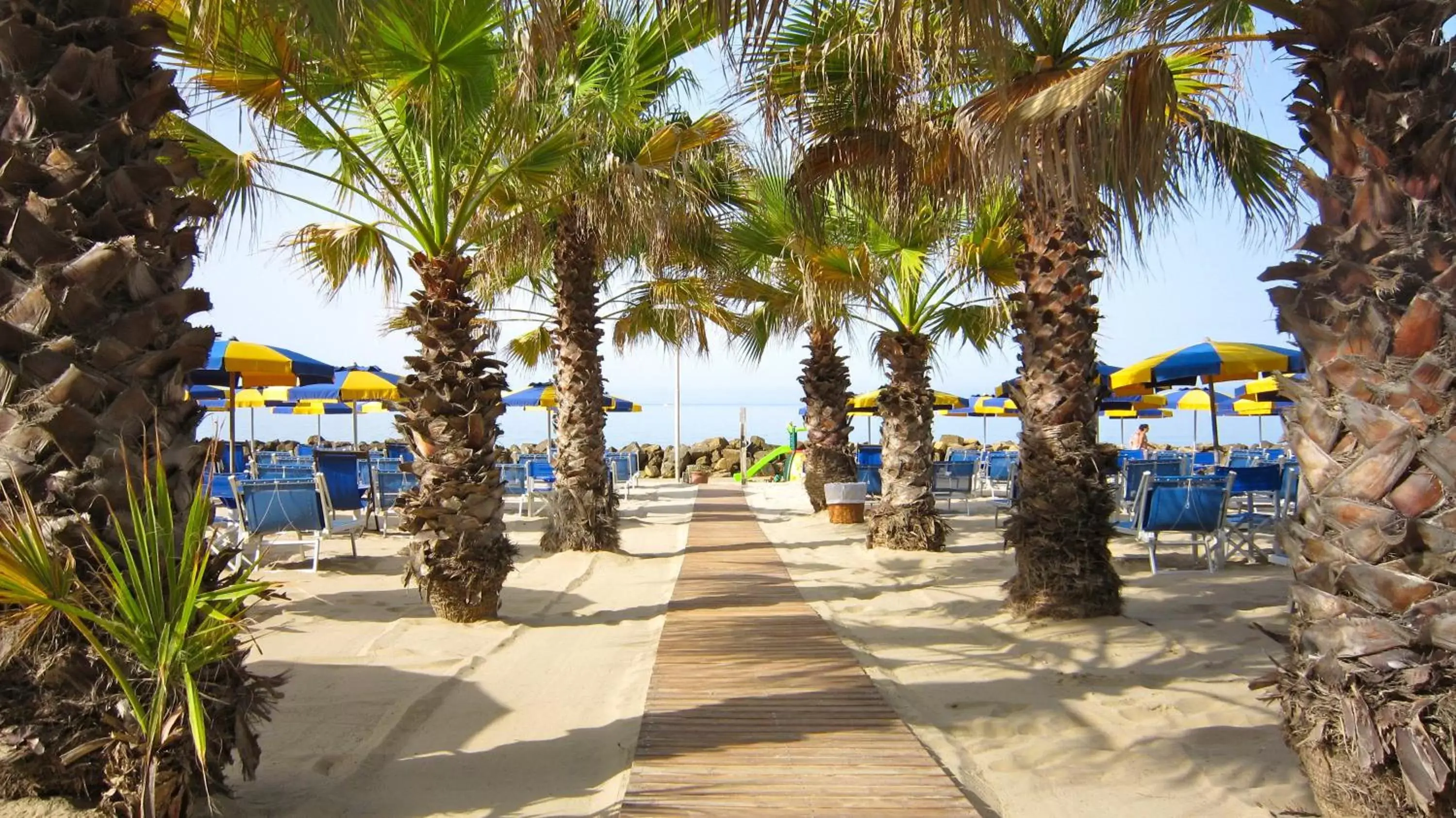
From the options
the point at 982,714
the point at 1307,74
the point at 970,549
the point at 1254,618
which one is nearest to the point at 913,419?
the point at 970,549

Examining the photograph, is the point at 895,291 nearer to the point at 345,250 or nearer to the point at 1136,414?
the point at 345,250

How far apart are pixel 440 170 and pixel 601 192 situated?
1.77 meters

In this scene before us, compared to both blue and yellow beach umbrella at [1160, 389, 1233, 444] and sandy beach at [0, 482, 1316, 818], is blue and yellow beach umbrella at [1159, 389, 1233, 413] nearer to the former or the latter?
blue and yellow beach umbrella at [1160, 389, 1233, 444]

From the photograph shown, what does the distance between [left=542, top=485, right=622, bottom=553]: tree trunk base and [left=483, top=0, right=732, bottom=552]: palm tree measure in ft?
0.04

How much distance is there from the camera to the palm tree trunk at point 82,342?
2.46 meters

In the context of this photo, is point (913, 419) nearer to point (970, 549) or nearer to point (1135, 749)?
point (970, 549)

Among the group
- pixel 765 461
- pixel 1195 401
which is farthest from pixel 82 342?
pixel 765 461

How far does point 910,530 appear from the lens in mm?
9547

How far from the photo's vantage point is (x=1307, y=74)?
3168mm

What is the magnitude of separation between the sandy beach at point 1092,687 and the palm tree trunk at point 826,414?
5.70m

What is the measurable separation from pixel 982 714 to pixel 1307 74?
272 cm

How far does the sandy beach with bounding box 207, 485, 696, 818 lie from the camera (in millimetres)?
3174

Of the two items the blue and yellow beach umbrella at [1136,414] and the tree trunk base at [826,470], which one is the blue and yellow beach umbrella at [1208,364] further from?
the blue and yellow beach umbrella at [1136,414]

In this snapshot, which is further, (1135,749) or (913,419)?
(913,419)
